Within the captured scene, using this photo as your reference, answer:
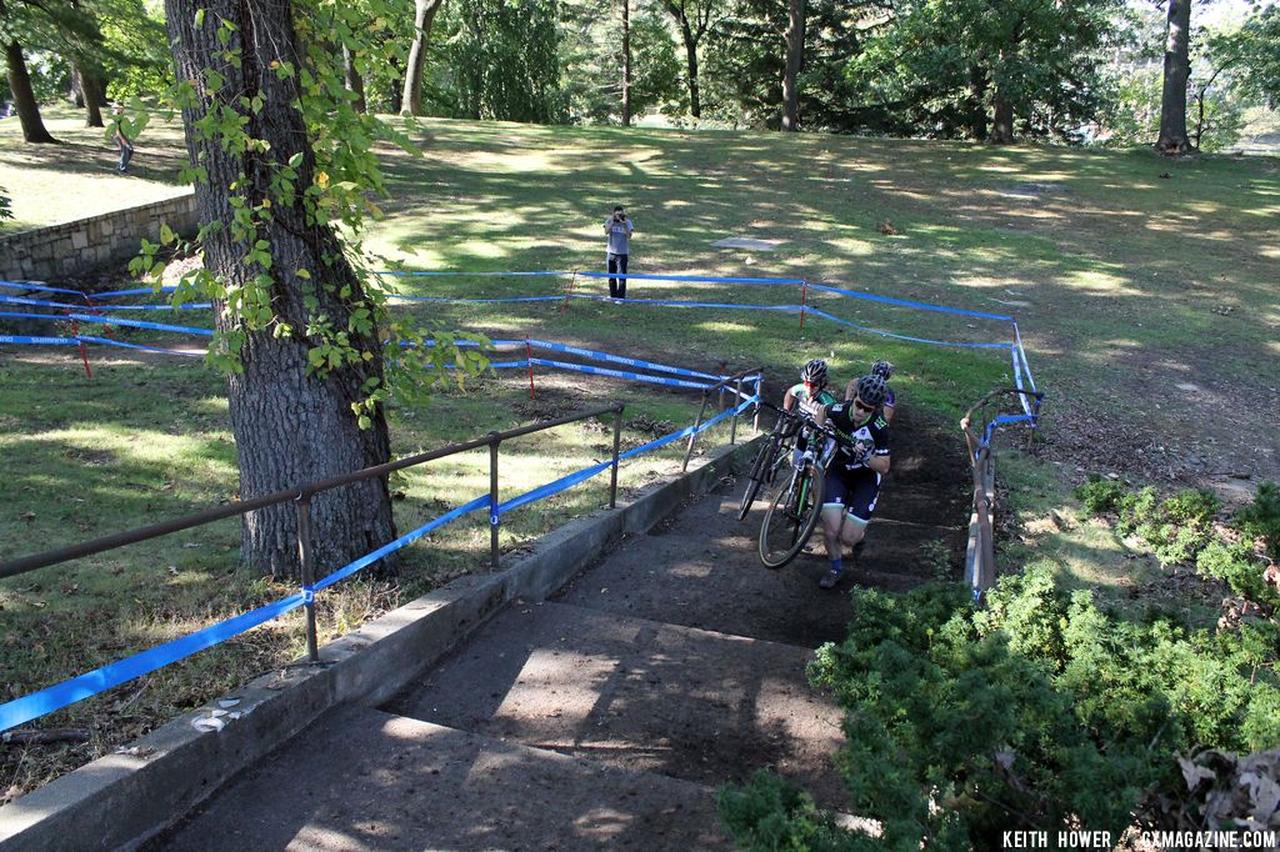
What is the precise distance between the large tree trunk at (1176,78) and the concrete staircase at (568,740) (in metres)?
30.4

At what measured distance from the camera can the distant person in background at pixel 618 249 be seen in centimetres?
1703

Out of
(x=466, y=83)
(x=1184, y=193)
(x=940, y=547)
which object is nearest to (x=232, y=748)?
(x=940, y=547)

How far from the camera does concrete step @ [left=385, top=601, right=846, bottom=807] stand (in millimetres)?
4277

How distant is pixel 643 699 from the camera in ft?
15.4

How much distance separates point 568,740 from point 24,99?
2742 cm

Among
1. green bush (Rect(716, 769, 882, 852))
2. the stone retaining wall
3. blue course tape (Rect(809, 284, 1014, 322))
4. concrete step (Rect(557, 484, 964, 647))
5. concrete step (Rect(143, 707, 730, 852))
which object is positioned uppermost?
the stone retaining wall

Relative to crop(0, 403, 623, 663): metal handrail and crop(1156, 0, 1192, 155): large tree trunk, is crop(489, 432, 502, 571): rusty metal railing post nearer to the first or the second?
crop(0, 403, 623, 663): metal handrail

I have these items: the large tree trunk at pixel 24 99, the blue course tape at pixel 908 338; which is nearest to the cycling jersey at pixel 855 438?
the blue course tape at pixel 908 338

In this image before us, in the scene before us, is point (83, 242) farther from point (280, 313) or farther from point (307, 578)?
point (307, 578)

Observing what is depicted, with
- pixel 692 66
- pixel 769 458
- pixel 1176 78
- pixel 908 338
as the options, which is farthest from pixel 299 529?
pixel 692 66

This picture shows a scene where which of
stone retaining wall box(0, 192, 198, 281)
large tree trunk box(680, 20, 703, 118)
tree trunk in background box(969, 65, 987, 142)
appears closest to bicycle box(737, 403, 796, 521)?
stone retaining wall box(0, 192, 198, 281)

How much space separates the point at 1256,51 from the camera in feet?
102

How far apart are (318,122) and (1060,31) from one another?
3250 cm

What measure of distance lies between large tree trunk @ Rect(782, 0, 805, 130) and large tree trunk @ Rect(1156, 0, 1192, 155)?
12404 millimetres
